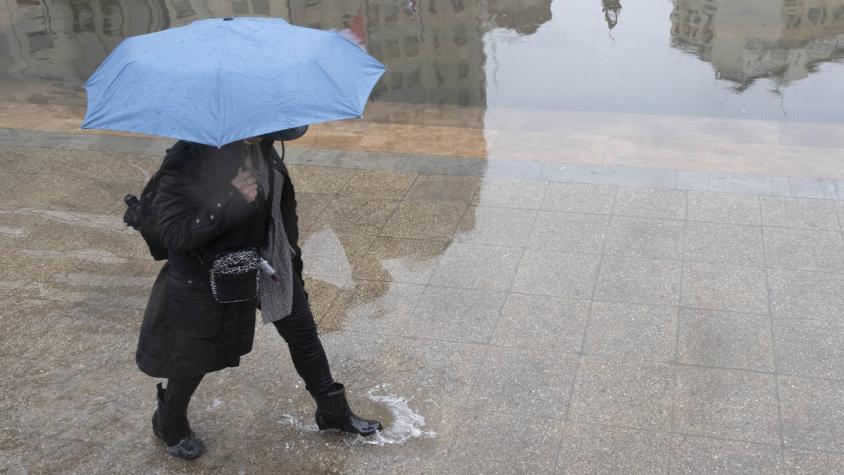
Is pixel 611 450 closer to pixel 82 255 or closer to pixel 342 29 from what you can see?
pixel 82 255

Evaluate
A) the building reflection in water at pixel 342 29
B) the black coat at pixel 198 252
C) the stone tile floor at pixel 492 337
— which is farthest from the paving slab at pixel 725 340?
the building reflection in water at pixel 342 29

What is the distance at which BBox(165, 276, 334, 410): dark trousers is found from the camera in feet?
13.3

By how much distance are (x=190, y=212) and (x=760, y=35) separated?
1138 cm

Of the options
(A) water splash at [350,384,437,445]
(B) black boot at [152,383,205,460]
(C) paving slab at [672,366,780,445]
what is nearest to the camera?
(B) black boot at [152,383,205,460]

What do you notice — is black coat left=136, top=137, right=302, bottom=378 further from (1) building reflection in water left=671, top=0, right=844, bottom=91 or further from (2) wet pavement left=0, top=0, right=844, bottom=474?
(1) building reflection in water left=671, top=0, right=844, bottom=91

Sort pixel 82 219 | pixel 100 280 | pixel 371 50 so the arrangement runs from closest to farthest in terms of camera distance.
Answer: pixel 100 280
pixel 82 219
pixel 371 50

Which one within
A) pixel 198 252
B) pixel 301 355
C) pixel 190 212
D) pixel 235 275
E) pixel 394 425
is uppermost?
pixel 190 212

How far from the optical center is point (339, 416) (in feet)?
14.2

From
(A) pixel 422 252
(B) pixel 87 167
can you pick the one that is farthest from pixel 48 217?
(A) pixel 422 252

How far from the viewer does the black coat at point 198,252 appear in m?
3.52

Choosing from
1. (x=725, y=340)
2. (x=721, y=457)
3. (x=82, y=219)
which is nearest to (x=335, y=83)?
(x=721, y=457)

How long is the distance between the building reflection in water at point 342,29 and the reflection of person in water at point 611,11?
0.94 m

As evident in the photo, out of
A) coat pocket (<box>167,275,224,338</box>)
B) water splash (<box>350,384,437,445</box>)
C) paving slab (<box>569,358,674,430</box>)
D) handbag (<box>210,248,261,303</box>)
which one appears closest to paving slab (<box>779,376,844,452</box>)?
paving slab (<box>569,358,674,430</box>)

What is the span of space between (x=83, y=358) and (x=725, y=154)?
221 inches
